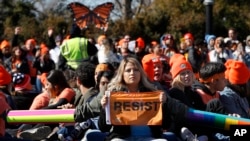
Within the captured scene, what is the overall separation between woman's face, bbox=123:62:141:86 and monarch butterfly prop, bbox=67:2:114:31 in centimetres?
1370

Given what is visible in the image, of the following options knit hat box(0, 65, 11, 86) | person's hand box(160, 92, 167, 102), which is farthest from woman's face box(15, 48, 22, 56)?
person's hand box(160, 92, 167, 102)

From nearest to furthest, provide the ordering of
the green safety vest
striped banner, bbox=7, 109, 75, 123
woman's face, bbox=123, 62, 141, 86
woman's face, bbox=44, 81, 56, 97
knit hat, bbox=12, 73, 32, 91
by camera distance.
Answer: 1. woman's face, bbox=123, 62, 141, 86
2. striped banner, bbox=7, 109, 75, 123
3. woman's face, bbox=44, 81, 56, 97
4. knit hat, bbox=12, 73, 32, 91
5. the green safety vest

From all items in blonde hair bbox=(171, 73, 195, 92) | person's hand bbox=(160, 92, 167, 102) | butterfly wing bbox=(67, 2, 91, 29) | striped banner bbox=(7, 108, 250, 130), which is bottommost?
striped banner bbox=(7, 108, 250, 130)

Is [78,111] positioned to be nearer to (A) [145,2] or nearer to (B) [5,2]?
(B) [5,2]

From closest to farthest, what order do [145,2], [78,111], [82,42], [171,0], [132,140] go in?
[132,140] < [78,111] < [82,42] < [171,0] < [145,2]

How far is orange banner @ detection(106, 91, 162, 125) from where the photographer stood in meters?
6.50

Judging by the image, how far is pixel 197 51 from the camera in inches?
574

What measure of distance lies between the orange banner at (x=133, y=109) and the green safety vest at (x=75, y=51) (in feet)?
22.8

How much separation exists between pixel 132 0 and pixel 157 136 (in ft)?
127

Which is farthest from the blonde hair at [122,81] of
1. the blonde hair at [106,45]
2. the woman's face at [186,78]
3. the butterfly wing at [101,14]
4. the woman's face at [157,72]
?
the butterfly wing at [101,14]

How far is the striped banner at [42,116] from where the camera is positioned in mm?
7207

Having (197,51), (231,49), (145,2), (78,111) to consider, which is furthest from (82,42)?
(145,2)

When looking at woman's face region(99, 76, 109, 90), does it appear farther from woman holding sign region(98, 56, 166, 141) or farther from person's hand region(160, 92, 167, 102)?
person's hand region(160, 92, 167, 102)

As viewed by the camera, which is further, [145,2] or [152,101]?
[145,2]
